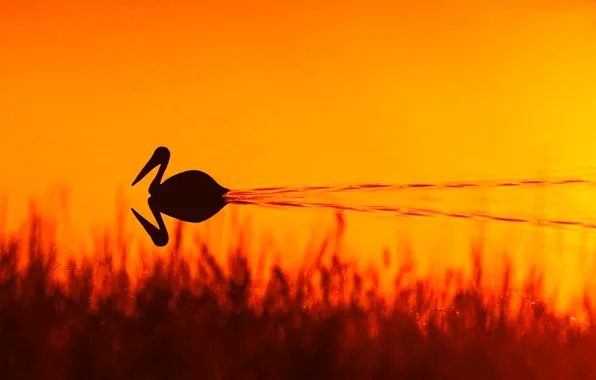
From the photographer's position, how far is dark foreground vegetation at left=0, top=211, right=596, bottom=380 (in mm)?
5629

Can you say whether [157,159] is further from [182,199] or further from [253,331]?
[253,331]

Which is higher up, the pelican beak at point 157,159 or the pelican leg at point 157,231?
the pelican beak at point 157,159

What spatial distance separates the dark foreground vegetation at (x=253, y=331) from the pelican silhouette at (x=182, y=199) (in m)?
0.48

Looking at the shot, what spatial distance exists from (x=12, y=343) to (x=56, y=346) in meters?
0.21

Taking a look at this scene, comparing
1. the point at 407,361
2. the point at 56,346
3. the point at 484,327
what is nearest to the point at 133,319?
the point at 56,346

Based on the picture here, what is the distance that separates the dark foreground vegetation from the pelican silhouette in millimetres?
482

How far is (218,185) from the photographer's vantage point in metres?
7.25

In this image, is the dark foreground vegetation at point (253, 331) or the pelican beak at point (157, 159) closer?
the dark foreground vegetation at point (253, 331)

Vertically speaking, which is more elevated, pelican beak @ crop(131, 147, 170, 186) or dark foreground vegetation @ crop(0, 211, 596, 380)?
pelican beak @ crop(131, 147, 170, 186)

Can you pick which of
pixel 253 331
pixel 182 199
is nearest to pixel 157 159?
pixel 182 199

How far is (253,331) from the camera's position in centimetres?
597

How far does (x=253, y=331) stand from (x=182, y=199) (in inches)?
60.2

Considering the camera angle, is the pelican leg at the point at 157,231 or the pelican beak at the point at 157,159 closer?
the pelican leg at the point at 157,231

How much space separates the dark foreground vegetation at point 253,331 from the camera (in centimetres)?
563
